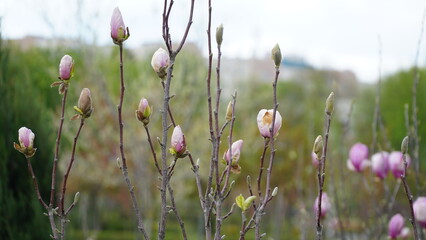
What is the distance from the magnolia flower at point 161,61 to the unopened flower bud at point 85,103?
7.7 inches

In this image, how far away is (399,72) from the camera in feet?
77.4

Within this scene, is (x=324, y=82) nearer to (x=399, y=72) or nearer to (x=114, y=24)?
(x=399, y=72)

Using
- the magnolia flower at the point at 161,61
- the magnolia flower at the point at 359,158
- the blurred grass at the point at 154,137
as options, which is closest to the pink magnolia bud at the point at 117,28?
the magnolia flower at the point at 161,61

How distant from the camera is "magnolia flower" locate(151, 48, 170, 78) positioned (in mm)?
1651

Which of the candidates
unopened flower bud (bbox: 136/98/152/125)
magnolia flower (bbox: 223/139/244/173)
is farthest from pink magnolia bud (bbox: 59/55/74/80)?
magnolia flower (bbox: 223/139/244/173)

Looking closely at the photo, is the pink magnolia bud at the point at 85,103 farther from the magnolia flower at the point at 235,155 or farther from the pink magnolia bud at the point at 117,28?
the magnolia flower at the point at 235,155

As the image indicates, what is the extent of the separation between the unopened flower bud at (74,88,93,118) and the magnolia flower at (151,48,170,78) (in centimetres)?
19

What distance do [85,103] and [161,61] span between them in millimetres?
237

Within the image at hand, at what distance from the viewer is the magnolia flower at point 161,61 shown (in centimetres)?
165

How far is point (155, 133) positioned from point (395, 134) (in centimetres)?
1247

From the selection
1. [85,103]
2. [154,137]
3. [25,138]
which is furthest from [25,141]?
[154,137]

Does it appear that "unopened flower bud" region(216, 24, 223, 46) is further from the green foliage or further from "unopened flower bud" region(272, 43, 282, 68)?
the green foliage

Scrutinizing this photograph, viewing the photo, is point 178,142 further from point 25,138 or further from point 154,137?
point 154,137

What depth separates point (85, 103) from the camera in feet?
5.41
